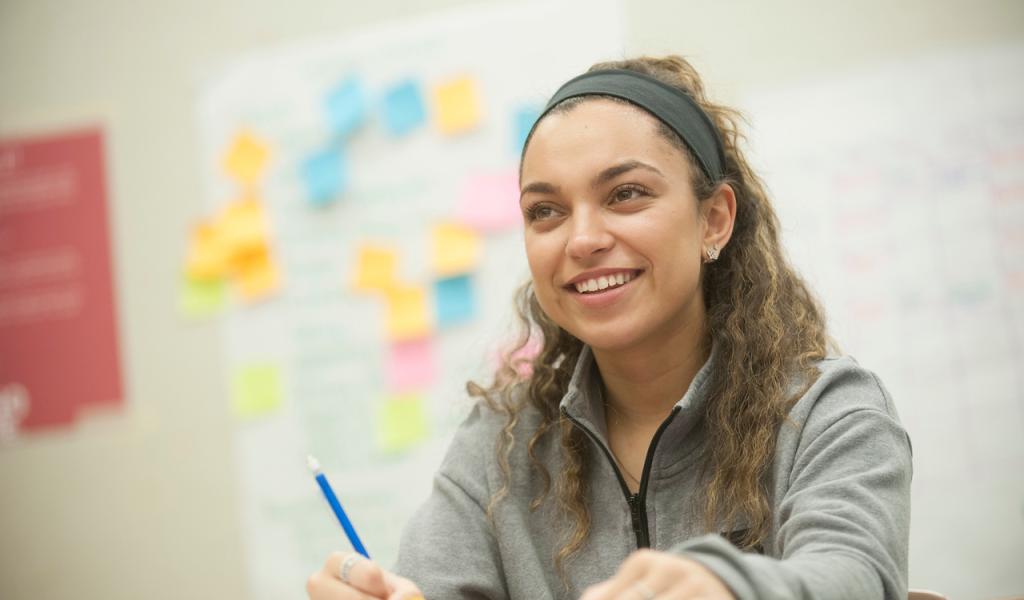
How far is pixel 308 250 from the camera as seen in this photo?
2.16 m

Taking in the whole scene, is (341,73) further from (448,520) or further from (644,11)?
(448,520)

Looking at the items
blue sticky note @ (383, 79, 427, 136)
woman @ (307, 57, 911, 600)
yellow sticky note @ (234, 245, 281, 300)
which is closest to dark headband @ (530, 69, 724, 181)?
woman @ (307, 57, 911, 600)

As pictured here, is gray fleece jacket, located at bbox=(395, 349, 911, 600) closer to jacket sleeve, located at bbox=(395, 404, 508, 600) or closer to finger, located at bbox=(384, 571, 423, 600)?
jacket sleeve, located at bbox=(395, 404, 508, 600)

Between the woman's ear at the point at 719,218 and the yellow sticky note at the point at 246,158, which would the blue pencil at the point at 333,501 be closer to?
the woman's ear at the point at 719,218

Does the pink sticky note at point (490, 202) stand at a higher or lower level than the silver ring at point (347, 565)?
higher

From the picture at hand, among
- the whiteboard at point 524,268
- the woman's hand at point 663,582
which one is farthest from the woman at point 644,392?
the whiteboard at point 524,268

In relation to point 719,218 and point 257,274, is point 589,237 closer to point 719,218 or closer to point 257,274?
point 719,218

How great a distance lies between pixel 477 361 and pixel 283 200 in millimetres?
609

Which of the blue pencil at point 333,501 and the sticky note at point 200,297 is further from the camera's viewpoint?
the sticky note at point 200,297

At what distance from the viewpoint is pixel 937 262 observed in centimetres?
183

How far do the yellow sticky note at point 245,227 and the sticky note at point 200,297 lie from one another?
0.33 feet

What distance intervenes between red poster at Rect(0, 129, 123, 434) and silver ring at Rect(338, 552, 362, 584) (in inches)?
60.6

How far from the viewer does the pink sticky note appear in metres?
2.04

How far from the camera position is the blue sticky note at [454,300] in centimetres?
207
